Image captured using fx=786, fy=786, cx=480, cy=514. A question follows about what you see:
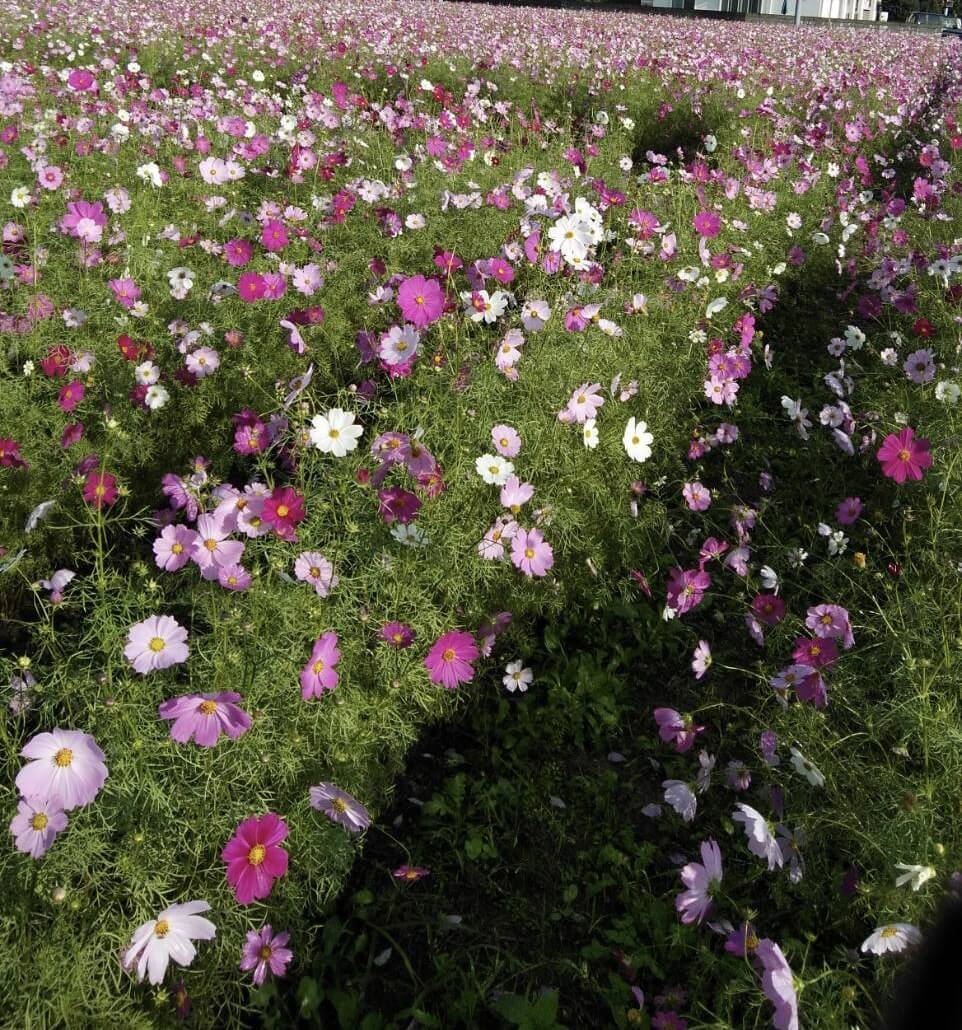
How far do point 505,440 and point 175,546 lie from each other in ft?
2.95

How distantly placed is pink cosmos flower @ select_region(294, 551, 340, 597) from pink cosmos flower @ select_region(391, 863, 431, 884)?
652 mm

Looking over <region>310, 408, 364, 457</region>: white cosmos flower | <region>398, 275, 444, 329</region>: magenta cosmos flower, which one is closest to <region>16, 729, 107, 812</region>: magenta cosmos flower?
<region>310, 408, 364, 457</region>: white cosmos flower

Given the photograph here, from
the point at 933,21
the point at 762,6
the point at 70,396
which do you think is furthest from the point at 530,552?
the point at 933,21

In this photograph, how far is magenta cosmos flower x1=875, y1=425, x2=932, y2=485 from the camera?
1895mm

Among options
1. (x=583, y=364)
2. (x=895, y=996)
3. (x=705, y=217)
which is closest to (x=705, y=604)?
(x=583, y=364)

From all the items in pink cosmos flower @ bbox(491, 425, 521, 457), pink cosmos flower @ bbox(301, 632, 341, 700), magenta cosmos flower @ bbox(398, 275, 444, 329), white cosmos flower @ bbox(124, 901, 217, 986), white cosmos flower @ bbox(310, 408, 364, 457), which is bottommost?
white cosmos flower @ bbox(124, 901, 217, 986)

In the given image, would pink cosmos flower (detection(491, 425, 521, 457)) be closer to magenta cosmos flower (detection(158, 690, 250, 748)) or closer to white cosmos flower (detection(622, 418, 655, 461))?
white cosmos flower (detection(622, 418, 655, 461))

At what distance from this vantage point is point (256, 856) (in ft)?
3.96

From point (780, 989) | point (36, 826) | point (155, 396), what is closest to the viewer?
point (780, 989)

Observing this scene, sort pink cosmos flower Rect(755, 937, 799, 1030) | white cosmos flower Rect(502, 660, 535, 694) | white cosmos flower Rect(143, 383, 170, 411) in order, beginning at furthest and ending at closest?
white cosmos flower Rect(143, 383, 170, 411)
white cosmos flower Rect(502, 660, 535, 694)
pink cosmos flower Rect(755, 937, 799, 1030)

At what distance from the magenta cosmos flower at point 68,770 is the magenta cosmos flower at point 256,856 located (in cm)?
Result: 22

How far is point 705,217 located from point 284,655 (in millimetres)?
2753

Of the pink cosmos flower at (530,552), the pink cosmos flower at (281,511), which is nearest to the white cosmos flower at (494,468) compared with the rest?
the pink cosmos flower at (530,552)

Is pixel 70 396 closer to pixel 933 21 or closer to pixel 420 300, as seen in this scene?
pixel 420 300
